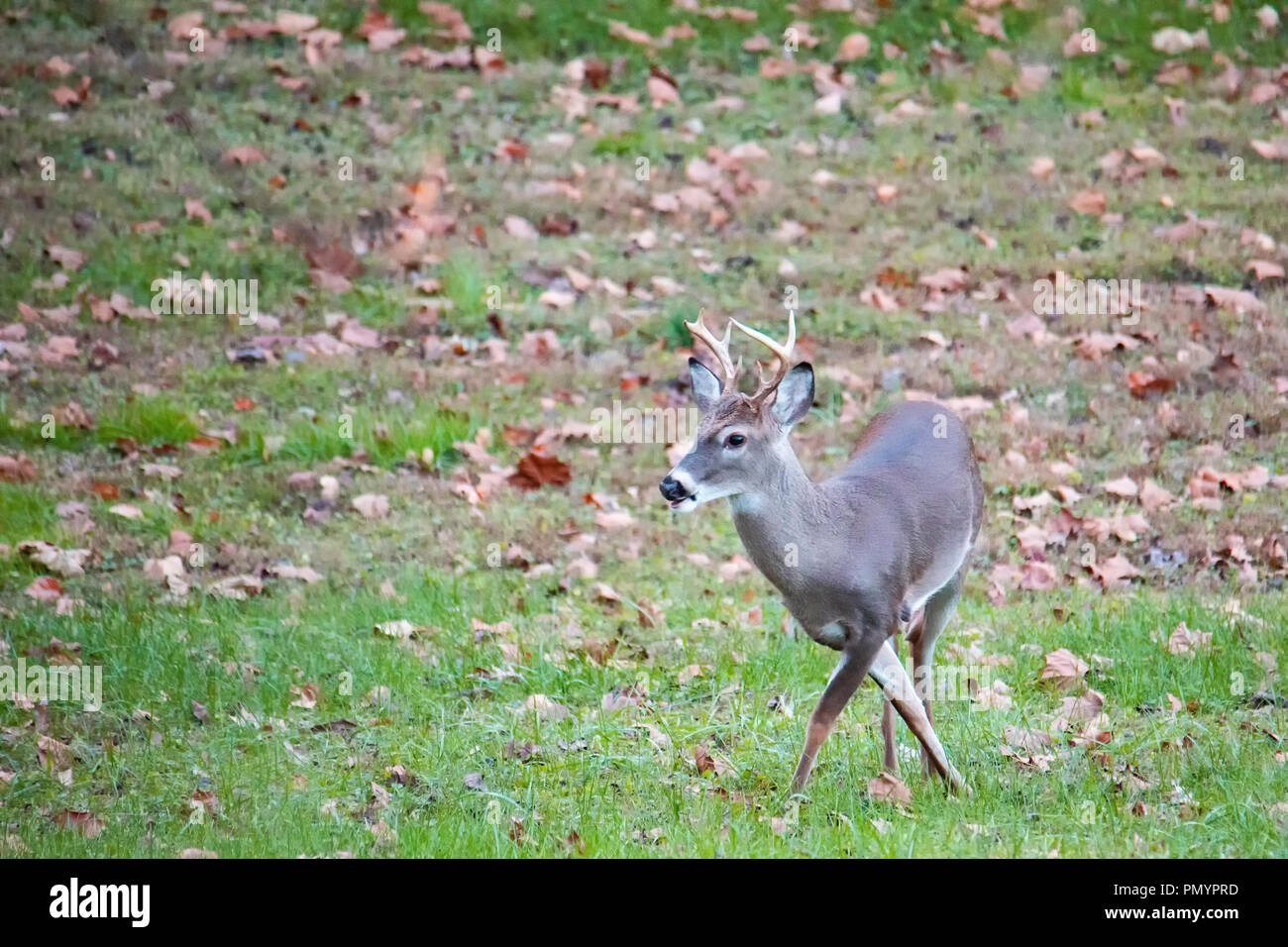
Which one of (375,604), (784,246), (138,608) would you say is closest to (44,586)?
(138,608)

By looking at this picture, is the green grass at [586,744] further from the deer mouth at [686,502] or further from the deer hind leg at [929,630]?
the deer mouth at [686,502]

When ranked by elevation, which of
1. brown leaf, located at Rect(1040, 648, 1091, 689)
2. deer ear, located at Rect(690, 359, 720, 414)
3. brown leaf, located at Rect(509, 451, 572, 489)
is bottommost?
brown leaf, located at Rect(509, 451, 572, 489)

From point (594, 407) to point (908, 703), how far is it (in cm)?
513

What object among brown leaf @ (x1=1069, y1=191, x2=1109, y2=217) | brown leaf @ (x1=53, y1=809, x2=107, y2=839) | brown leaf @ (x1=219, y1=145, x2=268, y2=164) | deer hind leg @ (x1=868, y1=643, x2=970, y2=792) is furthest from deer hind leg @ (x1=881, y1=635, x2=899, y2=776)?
brown leaf @ (x1=219, y1=145, x2=268, y2=164)

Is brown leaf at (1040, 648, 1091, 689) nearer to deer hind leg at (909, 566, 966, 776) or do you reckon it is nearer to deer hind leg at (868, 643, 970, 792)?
deer hind leg at (909, 566, 966, 776)

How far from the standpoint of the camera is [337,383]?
11.0 metres

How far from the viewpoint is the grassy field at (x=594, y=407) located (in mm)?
6273

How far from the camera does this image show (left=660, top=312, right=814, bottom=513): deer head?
19.1 feet

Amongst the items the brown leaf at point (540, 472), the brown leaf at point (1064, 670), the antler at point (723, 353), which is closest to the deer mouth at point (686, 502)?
the antler at point (723, 353)

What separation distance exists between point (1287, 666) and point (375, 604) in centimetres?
405

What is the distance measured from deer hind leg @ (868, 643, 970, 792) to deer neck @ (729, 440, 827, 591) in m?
0.43

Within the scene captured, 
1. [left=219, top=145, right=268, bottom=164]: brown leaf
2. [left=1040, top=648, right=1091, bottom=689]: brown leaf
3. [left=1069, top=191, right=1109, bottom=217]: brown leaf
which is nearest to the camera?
[left=1040, top=648, right=1091, bottom=689]: brown leaf

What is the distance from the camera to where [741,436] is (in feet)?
19.4
